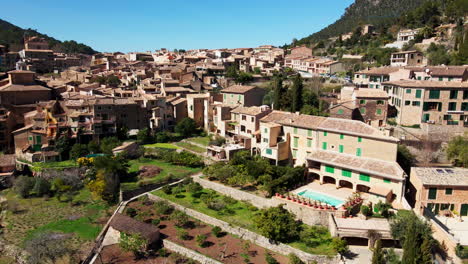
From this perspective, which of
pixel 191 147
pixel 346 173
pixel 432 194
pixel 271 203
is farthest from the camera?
pixel 191 147

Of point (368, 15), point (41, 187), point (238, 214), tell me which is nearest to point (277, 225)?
point (238, 214)

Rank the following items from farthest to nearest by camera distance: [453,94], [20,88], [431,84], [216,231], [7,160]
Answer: [20,88] < [7,160] < [431,84] < [453,94] < [216,231]

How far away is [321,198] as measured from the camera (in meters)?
29.2

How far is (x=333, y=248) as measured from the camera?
23.9 m

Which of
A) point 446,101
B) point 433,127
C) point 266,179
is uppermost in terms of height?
point 446,101

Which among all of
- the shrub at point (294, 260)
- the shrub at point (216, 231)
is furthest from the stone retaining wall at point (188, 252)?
the shrub at point (294, 260)

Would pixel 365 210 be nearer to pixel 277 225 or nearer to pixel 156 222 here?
pixel 277 225

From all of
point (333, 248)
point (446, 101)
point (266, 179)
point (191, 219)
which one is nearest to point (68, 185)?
point (191, 219)

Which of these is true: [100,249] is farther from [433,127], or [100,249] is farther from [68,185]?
[433,127]

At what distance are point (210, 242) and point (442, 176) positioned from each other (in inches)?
747

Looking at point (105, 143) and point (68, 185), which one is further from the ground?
point (105, 143)

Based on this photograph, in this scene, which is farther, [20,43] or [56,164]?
[20,43]

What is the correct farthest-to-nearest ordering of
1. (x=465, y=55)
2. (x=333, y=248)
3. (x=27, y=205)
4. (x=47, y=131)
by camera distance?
(x=465, y=55) → (x=47, y=131) → (x=27, y=205) → (x=333, y=248)

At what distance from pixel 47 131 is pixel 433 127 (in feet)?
149
